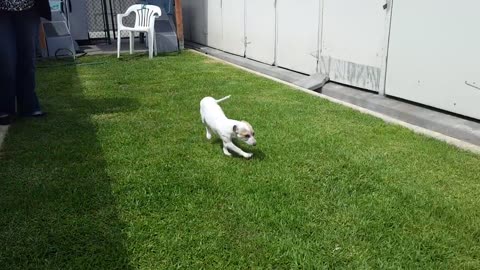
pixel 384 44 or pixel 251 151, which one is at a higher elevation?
pixel 384 44

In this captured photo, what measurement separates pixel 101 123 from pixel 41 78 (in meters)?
2.89

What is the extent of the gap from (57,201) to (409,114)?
10.6 ft

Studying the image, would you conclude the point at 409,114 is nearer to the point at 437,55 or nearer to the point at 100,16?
the point at 437,55

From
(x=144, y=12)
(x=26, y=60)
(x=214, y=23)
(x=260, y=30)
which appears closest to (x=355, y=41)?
(x=260, y=30)

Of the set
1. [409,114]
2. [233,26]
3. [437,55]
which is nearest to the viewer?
[437,55]

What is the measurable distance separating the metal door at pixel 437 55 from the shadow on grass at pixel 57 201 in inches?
120

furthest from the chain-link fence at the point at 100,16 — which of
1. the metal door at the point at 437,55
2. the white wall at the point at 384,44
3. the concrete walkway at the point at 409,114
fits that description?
the metal door at the point at 437,55

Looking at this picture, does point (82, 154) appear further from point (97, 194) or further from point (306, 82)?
point (306, 82)

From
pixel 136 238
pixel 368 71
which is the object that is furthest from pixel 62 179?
pixel 368 71

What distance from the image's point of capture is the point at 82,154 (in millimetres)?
3164

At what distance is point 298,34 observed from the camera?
6.26 meters

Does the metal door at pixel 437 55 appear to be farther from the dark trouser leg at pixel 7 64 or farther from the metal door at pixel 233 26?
the metal door at pixel 233 26

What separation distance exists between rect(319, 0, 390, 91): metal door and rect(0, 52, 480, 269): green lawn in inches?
35.4

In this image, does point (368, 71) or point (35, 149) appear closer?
point (35, 149)
